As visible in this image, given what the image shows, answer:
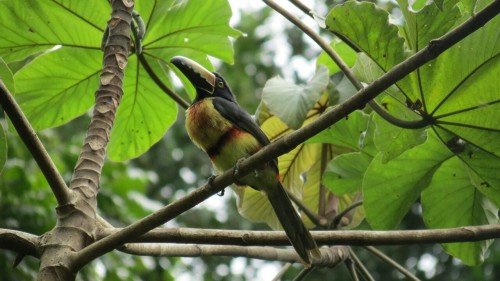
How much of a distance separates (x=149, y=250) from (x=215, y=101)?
83cm

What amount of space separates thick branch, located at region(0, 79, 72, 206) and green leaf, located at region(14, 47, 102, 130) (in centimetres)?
91

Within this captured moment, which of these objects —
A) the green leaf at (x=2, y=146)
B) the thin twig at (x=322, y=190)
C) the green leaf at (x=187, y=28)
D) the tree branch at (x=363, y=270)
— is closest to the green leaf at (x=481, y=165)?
the tree branch at (x=363, y=270)

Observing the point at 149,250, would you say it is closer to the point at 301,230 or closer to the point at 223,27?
the point at 301,230

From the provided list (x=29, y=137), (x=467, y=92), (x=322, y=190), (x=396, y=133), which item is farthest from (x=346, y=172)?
(x=29, y=137)

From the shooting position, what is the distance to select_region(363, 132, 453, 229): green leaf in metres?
2.38

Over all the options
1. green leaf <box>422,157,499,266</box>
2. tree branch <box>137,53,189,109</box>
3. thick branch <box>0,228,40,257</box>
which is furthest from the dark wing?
thick branch <box>0,228,40,257</box>

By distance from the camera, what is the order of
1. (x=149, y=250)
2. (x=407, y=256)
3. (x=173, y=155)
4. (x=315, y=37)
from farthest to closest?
(x=173, y=155) < (x=407, y=256) < (x=315, y=37) < (x=149, y=250)

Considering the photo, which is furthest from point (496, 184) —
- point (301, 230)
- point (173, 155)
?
point (173, 155)

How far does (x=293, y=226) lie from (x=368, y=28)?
0.75 meters

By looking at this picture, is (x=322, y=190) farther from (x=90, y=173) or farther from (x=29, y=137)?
(x=29, y=137)

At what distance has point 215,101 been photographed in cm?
277

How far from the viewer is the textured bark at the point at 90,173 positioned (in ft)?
6.01

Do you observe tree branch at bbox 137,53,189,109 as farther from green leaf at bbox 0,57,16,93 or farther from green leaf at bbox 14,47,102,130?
green leaf at bbox 0,57,16,93

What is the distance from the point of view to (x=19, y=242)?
6.07ft
